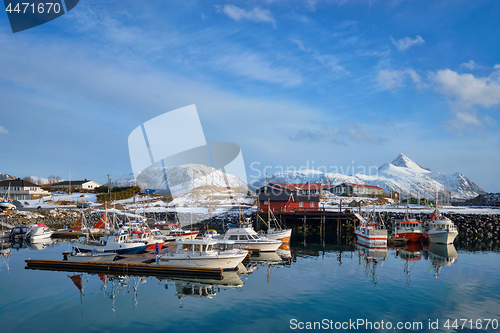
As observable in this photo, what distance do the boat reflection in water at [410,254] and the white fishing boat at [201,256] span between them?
581 inches

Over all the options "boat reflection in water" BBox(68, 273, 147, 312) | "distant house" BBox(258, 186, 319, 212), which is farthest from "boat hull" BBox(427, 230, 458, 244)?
"boat reflection in water" BBox(68, 273, 147, 312)

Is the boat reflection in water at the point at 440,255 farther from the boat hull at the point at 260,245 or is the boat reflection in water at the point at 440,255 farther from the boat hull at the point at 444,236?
the boat hull at the point at 260,245

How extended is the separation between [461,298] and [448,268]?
1059 cm

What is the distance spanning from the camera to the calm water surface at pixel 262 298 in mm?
18266

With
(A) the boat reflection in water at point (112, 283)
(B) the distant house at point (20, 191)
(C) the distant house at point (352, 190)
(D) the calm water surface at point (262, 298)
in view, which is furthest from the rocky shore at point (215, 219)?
(C) the distant house at point (352, 190)

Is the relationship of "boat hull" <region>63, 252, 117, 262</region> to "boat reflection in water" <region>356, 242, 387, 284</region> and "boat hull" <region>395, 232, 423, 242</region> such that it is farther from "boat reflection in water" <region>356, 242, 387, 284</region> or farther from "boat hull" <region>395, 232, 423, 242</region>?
"boat hull" <region>395, 232, 423, 242</region>

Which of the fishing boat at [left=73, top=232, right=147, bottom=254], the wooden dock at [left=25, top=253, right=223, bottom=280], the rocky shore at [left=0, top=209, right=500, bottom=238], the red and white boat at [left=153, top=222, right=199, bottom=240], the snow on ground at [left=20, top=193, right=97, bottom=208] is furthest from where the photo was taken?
the snow on ground at [left=20, top=193, right=97, bottom=208]

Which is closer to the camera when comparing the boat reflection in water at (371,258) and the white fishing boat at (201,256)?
the white fishing boat at (201,256)

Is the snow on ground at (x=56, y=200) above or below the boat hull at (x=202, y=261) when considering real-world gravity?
above

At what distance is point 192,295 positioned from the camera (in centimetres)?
2327

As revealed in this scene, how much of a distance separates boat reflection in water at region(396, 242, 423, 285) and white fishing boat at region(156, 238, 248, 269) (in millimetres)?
14758

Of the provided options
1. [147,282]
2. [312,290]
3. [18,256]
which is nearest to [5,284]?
[147,282]

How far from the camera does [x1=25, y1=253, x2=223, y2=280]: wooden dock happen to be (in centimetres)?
2831

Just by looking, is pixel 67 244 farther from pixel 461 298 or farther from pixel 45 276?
pixel 461 298
